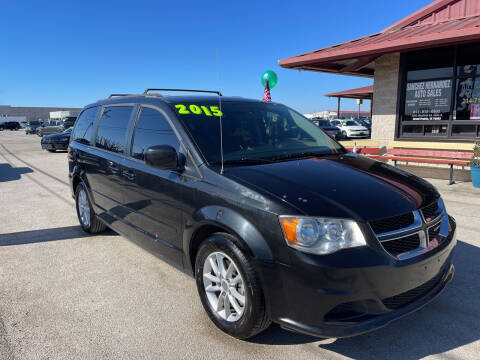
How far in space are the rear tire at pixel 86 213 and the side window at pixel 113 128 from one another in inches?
35.3

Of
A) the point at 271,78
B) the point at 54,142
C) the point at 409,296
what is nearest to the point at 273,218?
the point at 409,296

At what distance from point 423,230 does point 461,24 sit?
7.94 m

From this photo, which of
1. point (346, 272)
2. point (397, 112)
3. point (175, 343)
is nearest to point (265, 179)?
point (346, 272)

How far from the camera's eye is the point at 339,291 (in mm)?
2098

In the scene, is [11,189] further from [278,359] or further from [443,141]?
[443,141]

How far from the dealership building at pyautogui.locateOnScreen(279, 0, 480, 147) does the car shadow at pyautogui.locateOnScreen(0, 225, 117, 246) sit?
315 inches

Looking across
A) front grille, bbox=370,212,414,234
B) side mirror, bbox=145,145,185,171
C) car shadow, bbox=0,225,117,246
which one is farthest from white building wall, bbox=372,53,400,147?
side mirror, bbox=145,145,185,171

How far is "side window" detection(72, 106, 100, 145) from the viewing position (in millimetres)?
4791

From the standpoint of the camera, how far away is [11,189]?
8570mm

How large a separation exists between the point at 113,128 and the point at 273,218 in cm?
267

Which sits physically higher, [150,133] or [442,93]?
[442,93]

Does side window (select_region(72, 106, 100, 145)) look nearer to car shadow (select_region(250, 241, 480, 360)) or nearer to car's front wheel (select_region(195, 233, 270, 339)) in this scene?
car's front wheel (select_region(195, 233, 270, 339))

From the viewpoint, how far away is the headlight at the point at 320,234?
216 cm

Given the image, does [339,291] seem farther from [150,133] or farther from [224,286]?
[150,133]
